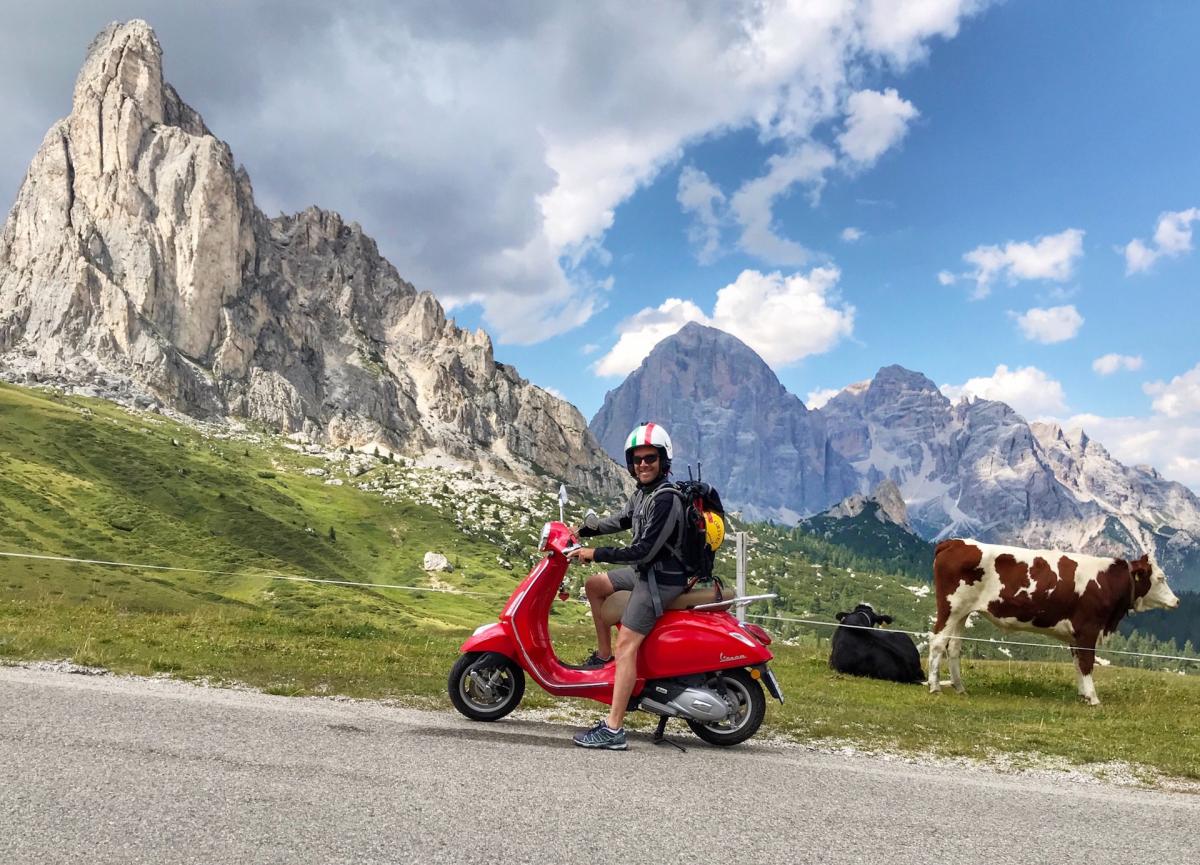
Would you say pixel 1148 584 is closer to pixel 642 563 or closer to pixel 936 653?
pixel 936 653

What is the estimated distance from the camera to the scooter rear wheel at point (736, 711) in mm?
9758

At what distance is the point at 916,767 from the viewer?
9242 millimetres

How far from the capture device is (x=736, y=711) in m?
9.84

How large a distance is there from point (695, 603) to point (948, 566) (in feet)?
39.4

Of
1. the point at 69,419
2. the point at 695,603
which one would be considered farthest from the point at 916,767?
the point at 69,419

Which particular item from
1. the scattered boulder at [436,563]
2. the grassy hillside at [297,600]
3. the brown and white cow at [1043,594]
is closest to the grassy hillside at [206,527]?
the grassy hillside at [297,600]

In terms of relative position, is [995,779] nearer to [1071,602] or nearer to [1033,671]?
[1071,602]

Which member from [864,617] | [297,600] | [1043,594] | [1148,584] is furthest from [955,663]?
[297,600]

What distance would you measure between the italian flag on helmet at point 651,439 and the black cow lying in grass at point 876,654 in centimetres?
1131

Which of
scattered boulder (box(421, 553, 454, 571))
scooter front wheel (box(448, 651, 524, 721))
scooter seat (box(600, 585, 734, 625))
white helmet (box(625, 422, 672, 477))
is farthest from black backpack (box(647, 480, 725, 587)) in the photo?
scattered boulder (box(421, 553, 454, 571))

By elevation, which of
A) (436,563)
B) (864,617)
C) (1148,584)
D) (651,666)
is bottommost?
(436,563)

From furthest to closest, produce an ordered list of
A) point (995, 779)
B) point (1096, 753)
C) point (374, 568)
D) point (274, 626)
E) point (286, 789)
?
point (374, 568)
point (274, 626)
point (1096, 753)
point (995, 779)
point (286, 789)

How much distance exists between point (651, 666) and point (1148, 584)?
1539 cm

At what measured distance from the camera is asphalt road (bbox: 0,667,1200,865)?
214 inches
